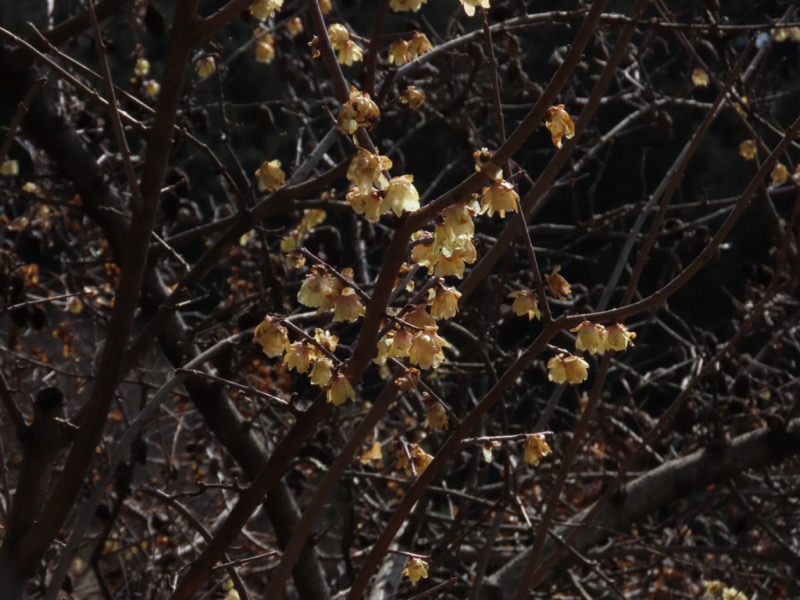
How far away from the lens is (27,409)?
5578mm

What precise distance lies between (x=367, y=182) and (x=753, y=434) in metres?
2.38

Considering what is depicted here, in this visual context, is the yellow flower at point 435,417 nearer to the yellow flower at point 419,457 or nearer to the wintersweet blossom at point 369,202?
the yellow flower at point 419,457

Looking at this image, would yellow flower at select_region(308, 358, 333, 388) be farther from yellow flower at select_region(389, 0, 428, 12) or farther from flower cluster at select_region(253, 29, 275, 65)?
flower cluster at select_region(253, 29, 275, 65)

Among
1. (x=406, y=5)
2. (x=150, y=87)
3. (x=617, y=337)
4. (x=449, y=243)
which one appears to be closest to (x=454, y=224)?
(x=449, y=243)

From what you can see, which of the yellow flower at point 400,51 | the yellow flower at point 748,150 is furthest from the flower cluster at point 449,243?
the yellow flower at point 748,150

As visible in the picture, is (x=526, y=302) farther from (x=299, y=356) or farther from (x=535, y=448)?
(x=299, y=356)

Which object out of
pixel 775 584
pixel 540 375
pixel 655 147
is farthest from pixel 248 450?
pixel 655 147

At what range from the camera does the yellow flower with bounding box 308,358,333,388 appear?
1.40 m

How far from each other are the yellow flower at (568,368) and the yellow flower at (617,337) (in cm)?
6

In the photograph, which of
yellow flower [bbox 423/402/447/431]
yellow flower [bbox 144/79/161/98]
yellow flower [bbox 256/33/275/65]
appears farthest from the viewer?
yellow flower [bbox 144/79/161/98]

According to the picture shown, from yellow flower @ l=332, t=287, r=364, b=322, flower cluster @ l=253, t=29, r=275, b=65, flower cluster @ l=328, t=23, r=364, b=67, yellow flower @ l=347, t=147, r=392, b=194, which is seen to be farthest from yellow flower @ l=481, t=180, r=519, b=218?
flower cluster @ l=253, t=29, r=275, b=65

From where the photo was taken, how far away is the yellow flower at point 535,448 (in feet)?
4.92

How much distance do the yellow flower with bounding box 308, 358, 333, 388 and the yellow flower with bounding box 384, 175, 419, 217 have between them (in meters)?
0.30

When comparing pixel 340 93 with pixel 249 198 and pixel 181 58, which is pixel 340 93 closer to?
pixel 181 58
